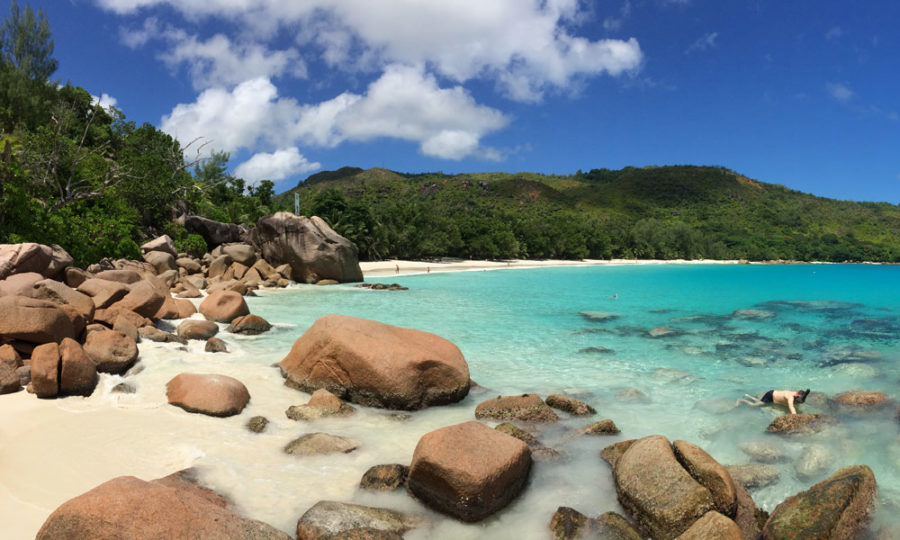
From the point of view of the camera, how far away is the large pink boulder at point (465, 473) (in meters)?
4.45

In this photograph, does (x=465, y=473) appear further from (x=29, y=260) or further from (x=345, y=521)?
(x=29, y=260)

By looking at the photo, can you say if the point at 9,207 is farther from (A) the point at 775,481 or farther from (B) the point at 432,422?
(A) the point at 775,481

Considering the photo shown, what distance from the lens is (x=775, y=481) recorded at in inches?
216

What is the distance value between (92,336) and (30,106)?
3478 cm

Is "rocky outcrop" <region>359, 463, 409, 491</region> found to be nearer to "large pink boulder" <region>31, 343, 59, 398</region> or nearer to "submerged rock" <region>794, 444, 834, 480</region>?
"submerged rock" <region>794, 444, 834, 480</region>

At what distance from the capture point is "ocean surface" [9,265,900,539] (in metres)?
4.95

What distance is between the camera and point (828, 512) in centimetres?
405

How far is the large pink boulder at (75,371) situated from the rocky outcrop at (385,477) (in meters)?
4.67

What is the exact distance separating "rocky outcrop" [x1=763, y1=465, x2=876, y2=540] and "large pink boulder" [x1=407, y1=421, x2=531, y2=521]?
223 cm

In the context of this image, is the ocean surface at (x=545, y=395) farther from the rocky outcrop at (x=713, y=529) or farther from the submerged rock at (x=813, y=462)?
the rocky outcrop at (x=713, y=529)

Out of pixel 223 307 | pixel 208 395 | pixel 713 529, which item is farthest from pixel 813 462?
pixel 223 307

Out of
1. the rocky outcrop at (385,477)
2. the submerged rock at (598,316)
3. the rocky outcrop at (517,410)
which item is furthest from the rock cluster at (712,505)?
the submerged rock at (598,316)

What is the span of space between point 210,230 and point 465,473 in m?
29.9

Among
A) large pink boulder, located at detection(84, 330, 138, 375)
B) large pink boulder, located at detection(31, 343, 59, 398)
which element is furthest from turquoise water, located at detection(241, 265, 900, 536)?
large pink boulder, located at detection(31, 343, 59, 398)
